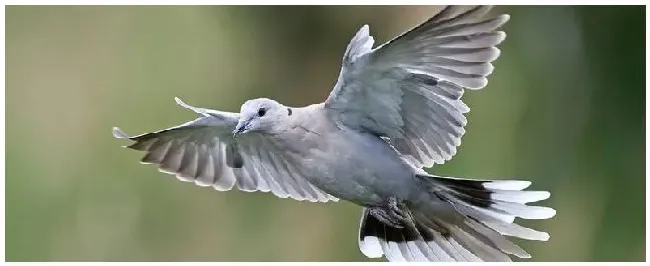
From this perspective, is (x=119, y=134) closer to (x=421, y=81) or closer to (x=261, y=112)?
(x=261, y=112)

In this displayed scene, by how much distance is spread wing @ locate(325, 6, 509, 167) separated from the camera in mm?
1051

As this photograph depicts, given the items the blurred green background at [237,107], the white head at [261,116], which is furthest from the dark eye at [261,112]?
the blurred green background at [237,107]

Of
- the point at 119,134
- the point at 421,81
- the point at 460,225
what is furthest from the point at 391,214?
the point at 119,134

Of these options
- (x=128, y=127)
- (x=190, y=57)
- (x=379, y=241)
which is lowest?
(x=379, y=241)

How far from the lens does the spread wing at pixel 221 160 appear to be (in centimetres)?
120

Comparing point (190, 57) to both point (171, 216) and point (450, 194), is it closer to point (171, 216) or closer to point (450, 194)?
point (171, 216)

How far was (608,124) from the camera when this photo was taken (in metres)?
1.34

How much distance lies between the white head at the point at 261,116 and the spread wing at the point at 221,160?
0.22 feet

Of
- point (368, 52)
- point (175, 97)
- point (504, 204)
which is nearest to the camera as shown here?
point (368, 52)

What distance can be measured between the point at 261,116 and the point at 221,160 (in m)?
0.13

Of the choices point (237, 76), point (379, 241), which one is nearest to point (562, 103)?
point (379, 241)

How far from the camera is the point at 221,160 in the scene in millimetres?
1223

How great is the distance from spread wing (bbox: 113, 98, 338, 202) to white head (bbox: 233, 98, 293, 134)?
Answer: 67 millimetres

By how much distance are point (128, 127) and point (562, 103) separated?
623 millimetres
